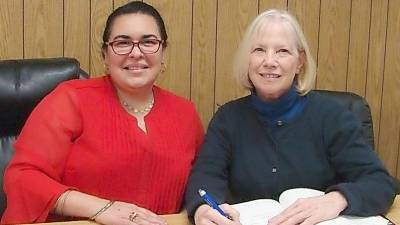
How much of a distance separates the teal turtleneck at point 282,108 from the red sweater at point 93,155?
260 millimetres

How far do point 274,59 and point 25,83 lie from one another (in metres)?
0.82

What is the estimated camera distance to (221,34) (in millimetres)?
2500

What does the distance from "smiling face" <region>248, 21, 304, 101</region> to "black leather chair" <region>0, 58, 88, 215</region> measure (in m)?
0.62

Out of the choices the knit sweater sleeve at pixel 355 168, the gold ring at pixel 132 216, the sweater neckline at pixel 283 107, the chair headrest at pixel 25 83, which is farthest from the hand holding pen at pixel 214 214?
the chair headrest at pixel 25 83

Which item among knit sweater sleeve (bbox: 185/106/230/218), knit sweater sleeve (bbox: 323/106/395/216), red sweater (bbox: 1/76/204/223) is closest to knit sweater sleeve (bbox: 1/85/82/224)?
red sweater (bbox: 1/76/204/223)

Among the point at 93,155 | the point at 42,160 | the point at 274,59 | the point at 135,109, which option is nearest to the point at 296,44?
the point at 274,59

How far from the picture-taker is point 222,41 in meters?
2.51

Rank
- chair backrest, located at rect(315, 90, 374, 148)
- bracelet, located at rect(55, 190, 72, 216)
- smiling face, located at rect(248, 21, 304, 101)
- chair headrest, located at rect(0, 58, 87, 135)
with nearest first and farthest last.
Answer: bracelet, located at rect(55, 190, 72, 216), smiling face, located at rect(248, 21, 304, 101), chair headrest, located at rect(0, 58, 87, 135), chair backrest, located at rect(315, 90, 374, 148)

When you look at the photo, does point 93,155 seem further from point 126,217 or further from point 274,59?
point 274,59

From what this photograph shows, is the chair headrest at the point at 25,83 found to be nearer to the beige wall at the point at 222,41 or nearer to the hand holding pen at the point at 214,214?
the beige wall at the point at 222,41

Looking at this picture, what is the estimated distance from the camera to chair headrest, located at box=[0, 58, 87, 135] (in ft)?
6.19

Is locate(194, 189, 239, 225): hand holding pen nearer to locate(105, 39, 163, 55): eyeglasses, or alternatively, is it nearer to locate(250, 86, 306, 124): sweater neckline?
locate(250, 86, 306, 124): sweater neckline

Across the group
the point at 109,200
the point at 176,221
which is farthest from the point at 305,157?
the point at 109,200

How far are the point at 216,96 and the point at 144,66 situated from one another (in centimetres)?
81
